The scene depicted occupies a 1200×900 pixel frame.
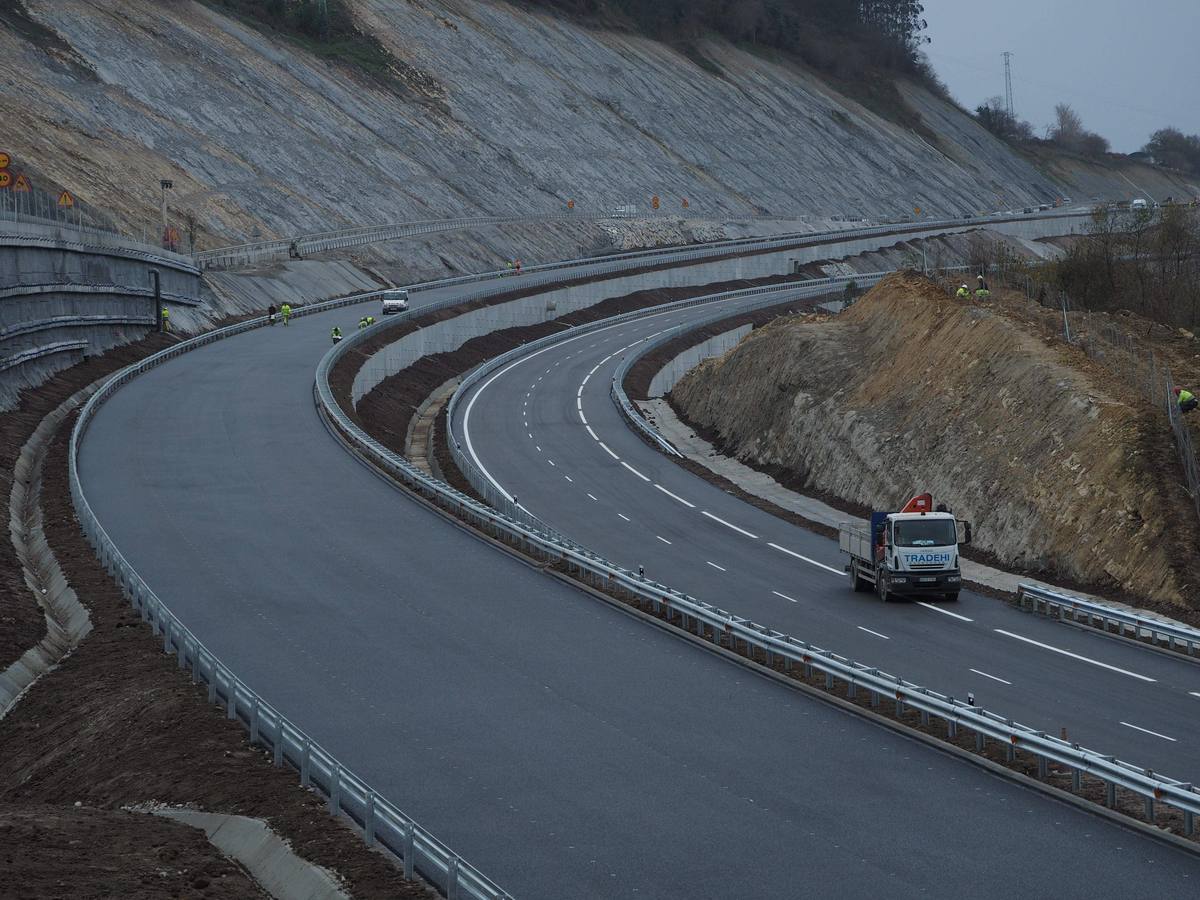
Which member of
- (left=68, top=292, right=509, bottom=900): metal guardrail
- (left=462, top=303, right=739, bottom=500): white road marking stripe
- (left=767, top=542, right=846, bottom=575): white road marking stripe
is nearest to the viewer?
(left=68, top=292, right=509, bottom=900): metal guardrail

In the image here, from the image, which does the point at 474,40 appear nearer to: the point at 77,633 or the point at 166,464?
the point at 166,464

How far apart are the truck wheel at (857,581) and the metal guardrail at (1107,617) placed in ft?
11.3

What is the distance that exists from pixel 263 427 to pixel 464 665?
2831 centimetres

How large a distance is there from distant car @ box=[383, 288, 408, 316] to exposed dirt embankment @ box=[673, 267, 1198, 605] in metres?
24.1

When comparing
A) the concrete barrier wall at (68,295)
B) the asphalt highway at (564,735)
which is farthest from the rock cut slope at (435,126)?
the asphalt highway at (564,735)

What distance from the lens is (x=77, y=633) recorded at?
28.3m

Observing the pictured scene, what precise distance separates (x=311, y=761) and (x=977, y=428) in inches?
1190

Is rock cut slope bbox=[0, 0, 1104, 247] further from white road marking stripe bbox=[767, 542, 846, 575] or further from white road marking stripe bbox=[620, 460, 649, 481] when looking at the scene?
white road marking stripe bbox=[767, 542, 846, 575]

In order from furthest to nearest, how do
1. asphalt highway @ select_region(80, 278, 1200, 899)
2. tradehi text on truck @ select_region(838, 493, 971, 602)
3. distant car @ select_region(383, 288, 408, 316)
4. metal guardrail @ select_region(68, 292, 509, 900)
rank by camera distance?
distant car @ select_region(383, 288, 408, 316) < tradehi text on truck @ select_region(838, 493, 971, 602) < asphalt highway @ select_region(80, 278, 1200, 899) < metal guardrail @ select_region(68, 292, 509, 900)

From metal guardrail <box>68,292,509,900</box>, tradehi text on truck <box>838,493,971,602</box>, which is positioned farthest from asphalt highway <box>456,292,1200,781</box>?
metal guardrail <box>68,292,509,900</box>

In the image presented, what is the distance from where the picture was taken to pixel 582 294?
9619 cm

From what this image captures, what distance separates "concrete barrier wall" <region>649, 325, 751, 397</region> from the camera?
74.2 m

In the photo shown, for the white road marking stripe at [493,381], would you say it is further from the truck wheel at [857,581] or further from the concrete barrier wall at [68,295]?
the concrete barrier wall at [68,295]

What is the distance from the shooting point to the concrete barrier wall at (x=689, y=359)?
74.2m
